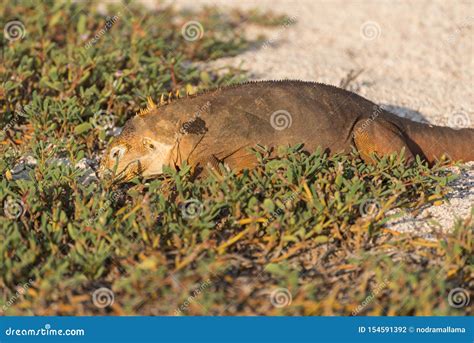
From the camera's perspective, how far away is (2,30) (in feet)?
23.0

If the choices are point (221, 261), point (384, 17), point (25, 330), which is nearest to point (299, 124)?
point (221, 261)

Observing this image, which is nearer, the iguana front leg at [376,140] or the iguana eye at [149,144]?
the iguana eye at [149,144]

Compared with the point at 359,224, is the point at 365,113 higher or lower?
higher

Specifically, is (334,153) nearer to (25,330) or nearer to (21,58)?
(25,330)

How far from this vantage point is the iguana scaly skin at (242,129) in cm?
474

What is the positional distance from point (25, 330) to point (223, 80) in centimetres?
343
